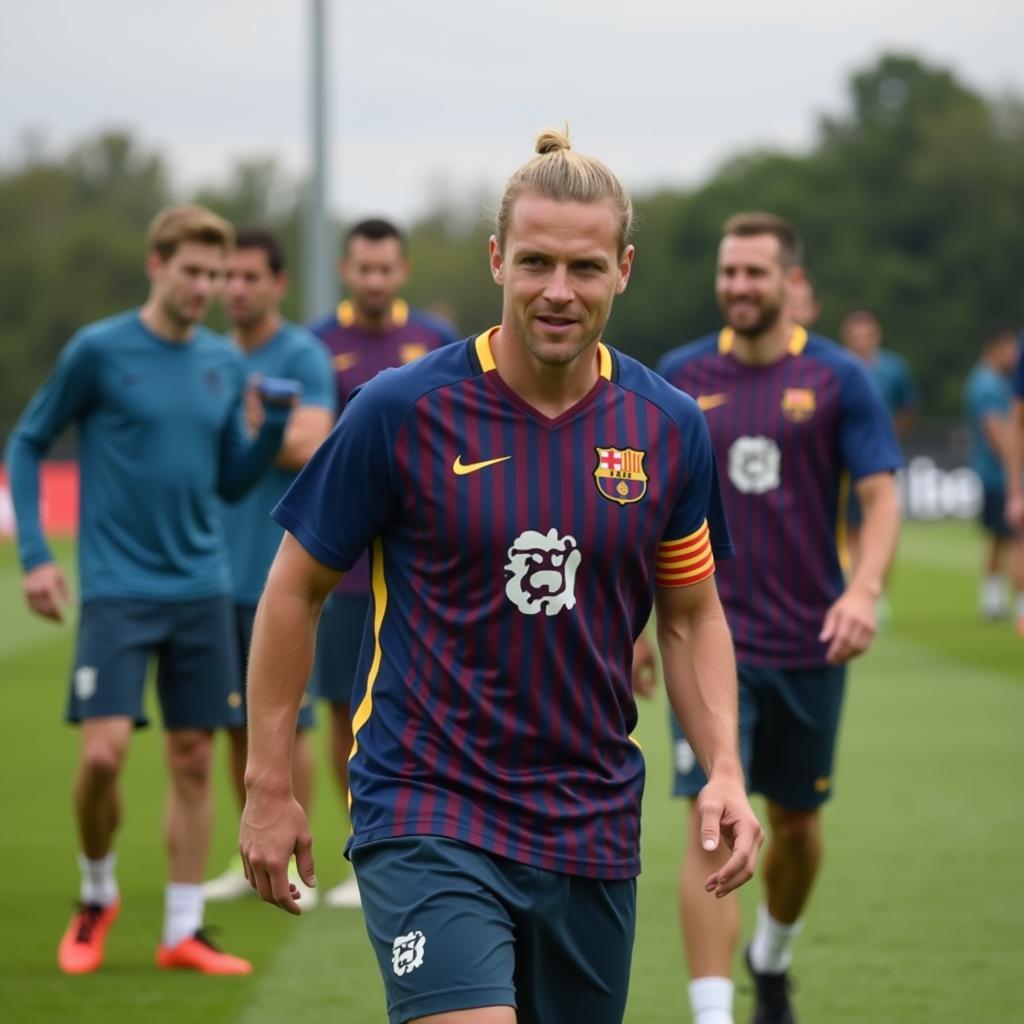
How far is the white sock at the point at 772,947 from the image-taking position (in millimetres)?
6879

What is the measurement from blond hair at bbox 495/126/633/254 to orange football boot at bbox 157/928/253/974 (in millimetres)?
3915

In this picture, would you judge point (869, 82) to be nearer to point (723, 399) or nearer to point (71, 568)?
point (71, 568)

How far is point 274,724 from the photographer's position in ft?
13.7

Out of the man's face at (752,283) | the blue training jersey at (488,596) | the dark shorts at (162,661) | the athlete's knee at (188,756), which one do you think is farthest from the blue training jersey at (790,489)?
the blue training jersey at (488,596)

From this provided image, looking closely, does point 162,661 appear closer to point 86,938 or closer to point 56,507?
point 86,938

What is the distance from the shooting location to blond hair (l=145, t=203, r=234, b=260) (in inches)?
299

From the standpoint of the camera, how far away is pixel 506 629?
421 centimetres

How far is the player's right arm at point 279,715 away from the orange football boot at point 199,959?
11.0 feet

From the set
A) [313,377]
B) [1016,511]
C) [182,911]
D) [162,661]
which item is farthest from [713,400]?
[1016,511]

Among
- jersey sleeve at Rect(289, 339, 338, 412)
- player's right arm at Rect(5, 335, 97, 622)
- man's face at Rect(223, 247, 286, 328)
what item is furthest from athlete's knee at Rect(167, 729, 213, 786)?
man's face at Rect(223, 247, 286, 328)

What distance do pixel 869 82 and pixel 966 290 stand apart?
48.3ft

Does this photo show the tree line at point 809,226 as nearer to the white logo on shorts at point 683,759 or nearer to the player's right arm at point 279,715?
the white logo on shorts at point 683,759

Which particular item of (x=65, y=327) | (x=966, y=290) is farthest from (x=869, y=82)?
(x=65, y=327)

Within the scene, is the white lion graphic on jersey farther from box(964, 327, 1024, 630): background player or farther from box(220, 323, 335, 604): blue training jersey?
box(964, 327, 1024, 630): background player
